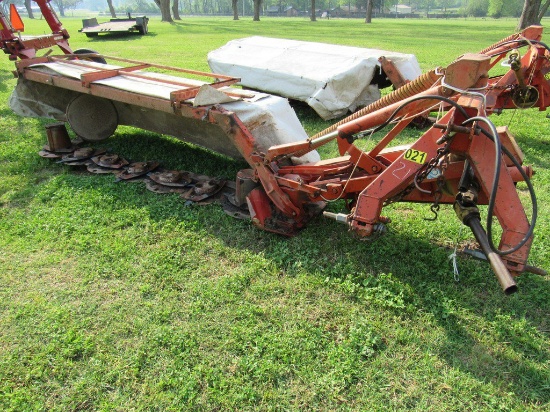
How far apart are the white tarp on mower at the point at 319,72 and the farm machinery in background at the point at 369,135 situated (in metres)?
2.19

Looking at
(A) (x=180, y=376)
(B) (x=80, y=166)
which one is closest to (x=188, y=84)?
(B) (x=80, y=166)

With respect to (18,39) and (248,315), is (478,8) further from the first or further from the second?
(248,315)

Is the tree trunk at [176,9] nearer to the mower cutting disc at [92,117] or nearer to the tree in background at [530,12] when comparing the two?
the tree in background at [530,12]

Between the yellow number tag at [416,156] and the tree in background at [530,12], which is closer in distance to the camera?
the yellow number tag at [416,156]

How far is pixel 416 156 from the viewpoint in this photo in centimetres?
292

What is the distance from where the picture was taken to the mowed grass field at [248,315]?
2.61 m

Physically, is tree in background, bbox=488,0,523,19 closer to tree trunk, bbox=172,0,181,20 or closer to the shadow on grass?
tree trunk, bbox=172,0,181,20

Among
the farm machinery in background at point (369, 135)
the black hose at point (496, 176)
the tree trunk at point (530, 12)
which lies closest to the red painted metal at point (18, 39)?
the farm machinery in background at point (369, 135)

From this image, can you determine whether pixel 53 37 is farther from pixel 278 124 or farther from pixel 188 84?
pixel 278 124

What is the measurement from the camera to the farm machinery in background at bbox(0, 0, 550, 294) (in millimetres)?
2658

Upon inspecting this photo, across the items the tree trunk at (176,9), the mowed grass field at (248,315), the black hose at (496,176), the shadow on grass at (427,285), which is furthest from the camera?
the tree trunk at (176,9)

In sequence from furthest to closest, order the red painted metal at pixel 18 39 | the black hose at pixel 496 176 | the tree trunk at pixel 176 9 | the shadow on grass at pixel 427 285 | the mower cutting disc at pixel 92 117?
the tree trunk at pixel 176 9
the red painted metal at pixel 18 39
the mower cutting disc at pixel 92 117
the shadow on grass at pixel 427 285
the black hose at pixel 496 176

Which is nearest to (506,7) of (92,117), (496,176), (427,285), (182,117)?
(182,117)

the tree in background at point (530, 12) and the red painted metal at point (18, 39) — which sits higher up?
the red painted metal at point (18, 39)
